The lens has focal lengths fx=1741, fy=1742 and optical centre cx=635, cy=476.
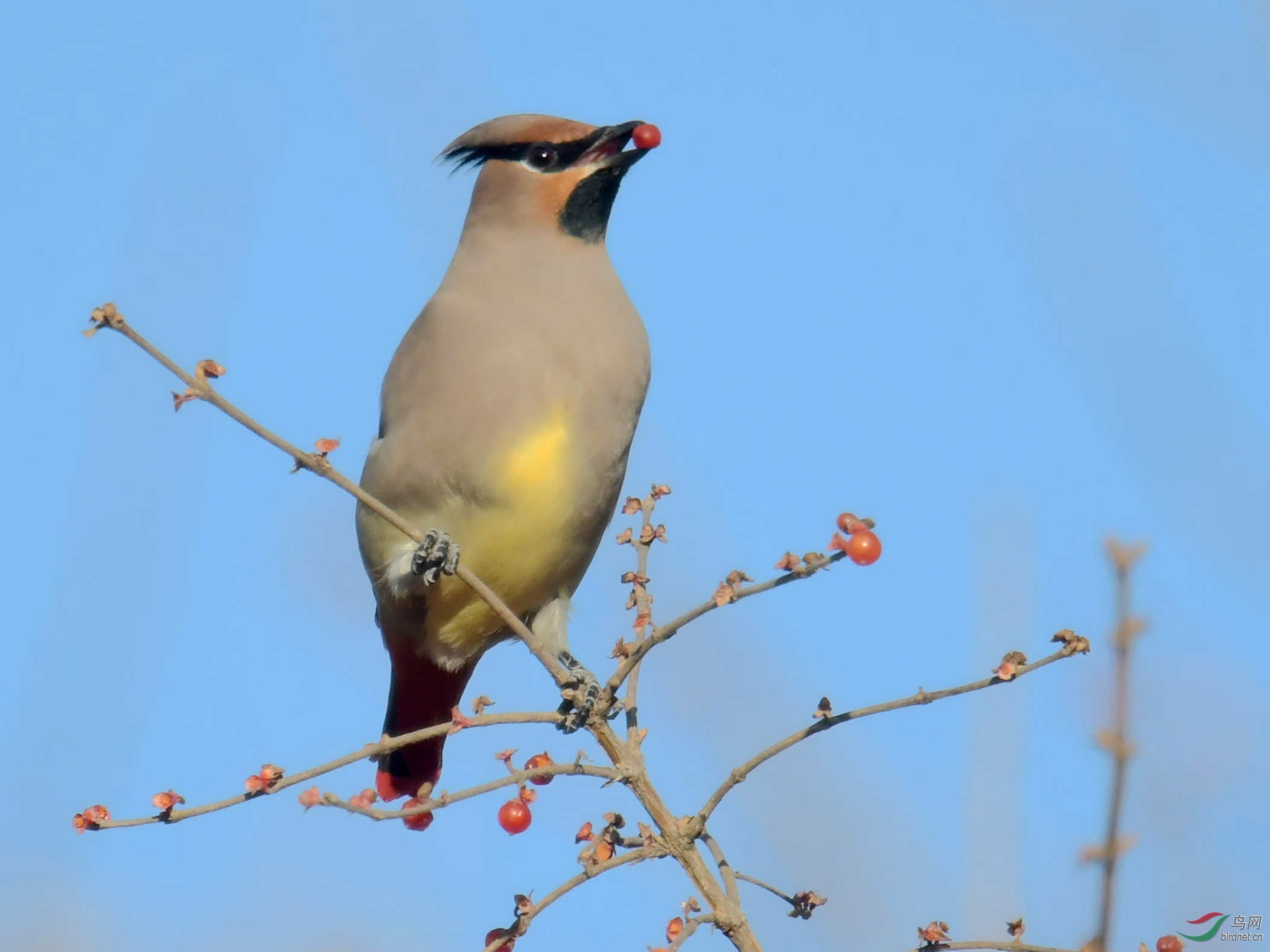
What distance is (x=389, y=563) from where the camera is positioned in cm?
398

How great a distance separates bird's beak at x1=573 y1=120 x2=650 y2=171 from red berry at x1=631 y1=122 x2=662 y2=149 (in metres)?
0.02

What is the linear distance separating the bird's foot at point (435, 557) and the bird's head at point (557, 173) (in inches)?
34.1

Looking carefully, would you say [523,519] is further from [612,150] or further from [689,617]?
[689,617]

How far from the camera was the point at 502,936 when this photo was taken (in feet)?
7.11

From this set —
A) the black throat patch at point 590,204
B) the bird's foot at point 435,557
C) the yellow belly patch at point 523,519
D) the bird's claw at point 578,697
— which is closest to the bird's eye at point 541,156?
the black throat patch at point 590,204

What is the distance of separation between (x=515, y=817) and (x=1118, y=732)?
130 cm

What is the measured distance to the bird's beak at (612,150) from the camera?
414 centimetres

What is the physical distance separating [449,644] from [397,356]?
0.69 metres

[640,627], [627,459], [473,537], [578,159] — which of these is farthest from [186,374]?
[578,159]

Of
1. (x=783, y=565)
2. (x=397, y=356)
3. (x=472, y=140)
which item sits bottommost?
(x=783, y=565)

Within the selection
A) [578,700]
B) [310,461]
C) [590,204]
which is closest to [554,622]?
[590,204]

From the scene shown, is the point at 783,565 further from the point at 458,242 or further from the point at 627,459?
the point at 458,242

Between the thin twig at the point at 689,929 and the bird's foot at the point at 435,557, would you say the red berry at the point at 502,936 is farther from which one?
the bird's foot at the point at 435,557

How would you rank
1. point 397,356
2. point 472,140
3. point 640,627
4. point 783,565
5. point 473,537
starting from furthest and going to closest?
point 472,140, point 397,356, point 473,537, point 640,627, point 783,565
